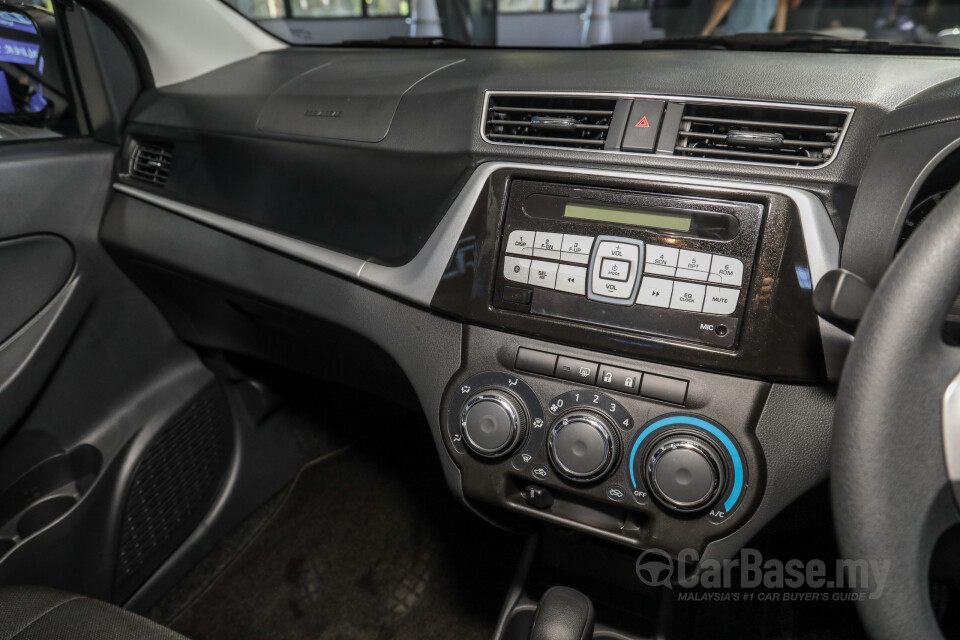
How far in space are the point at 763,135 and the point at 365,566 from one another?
127 centimetres

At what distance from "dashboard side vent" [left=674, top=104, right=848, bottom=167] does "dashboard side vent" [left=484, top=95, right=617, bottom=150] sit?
0.10 meters

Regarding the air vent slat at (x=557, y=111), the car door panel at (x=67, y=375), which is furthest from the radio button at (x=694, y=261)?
the car door panel at (x=67, y=375)

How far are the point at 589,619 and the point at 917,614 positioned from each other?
0.51 metres

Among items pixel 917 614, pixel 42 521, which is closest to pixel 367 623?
pixel 42 521

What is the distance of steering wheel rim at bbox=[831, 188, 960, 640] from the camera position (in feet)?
1.51

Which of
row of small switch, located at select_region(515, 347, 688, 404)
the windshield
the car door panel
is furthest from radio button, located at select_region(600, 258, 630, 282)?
the car door panel

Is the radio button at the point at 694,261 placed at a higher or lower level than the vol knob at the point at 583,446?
higher

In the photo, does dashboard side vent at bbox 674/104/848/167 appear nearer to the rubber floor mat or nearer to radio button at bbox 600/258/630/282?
radio button at bbox 600/258/630/282

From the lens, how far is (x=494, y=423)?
2.67 ft

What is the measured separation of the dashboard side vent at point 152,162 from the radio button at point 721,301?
999 mm

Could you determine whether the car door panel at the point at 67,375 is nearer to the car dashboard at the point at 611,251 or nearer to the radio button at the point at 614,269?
the car dashboard at the point at 611,251

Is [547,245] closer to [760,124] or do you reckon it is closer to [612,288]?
[612,288]

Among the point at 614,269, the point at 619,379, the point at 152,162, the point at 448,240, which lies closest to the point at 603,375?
the point at 619,379

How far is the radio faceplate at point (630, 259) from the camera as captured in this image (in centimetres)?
71
